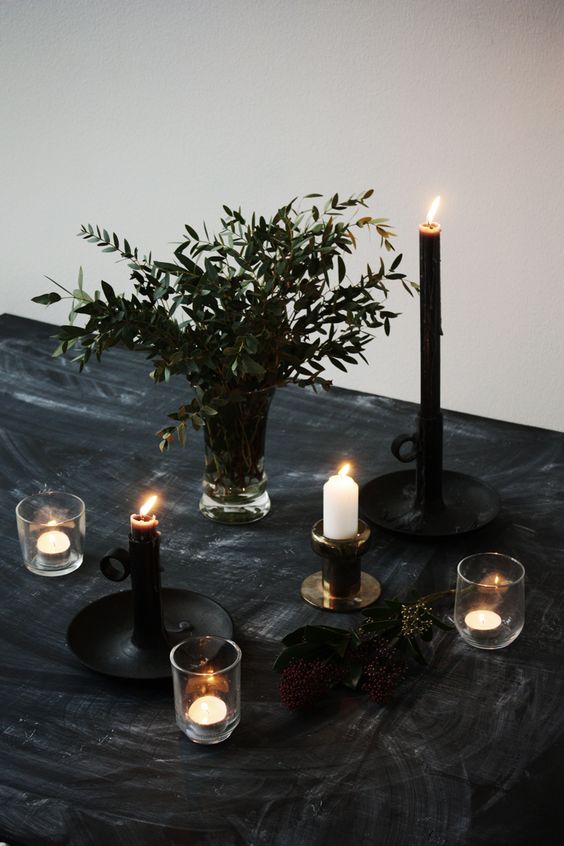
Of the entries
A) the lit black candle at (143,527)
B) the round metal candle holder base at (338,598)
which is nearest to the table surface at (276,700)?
the round metal candle holder base at (338,598)

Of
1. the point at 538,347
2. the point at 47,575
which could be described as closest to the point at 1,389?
the point at 47,575

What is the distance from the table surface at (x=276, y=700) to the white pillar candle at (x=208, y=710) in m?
0.03

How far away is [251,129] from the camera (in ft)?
7.04

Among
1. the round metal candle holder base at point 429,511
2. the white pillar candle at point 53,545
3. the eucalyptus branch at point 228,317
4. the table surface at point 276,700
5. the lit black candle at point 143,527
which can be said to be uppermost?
the eucalyptus branch at point 228,317

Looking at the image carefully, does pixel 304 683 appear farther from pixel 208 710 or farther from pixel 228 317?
pixel 228 317

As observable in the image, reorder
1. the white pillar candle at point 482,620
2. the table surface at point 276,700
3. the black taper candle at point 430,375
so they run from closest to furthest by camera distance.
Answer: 1. the table surface at point 276,700
2. the white pillar candle at point 482,620
3. the black taper candle at point 430,375

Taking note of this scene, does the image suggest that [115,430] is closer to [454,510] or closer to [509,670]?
[454,510]

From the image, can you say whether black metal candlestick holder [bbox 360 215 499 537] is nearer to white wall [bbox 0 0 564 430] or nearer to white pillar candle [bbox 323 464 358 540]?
white pillar candle [bbox 323 464 358 540]

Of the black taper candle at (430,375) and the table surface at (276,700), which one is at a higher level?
the black taper candle at (430,375)

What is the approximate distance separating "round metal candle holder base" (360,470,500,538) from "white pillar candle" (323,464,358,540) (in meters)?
0.18

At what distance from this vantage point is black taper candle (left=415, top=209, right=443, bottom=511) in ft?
4.66

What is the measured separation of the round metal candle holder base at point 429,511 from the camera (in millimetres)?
1516

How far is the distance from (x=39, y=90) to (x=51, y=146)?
0.11 meters

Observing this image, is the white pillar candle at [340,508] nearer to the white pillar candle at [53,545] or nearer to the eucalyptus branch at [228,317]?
the eucalyptus branch at [228,317]
